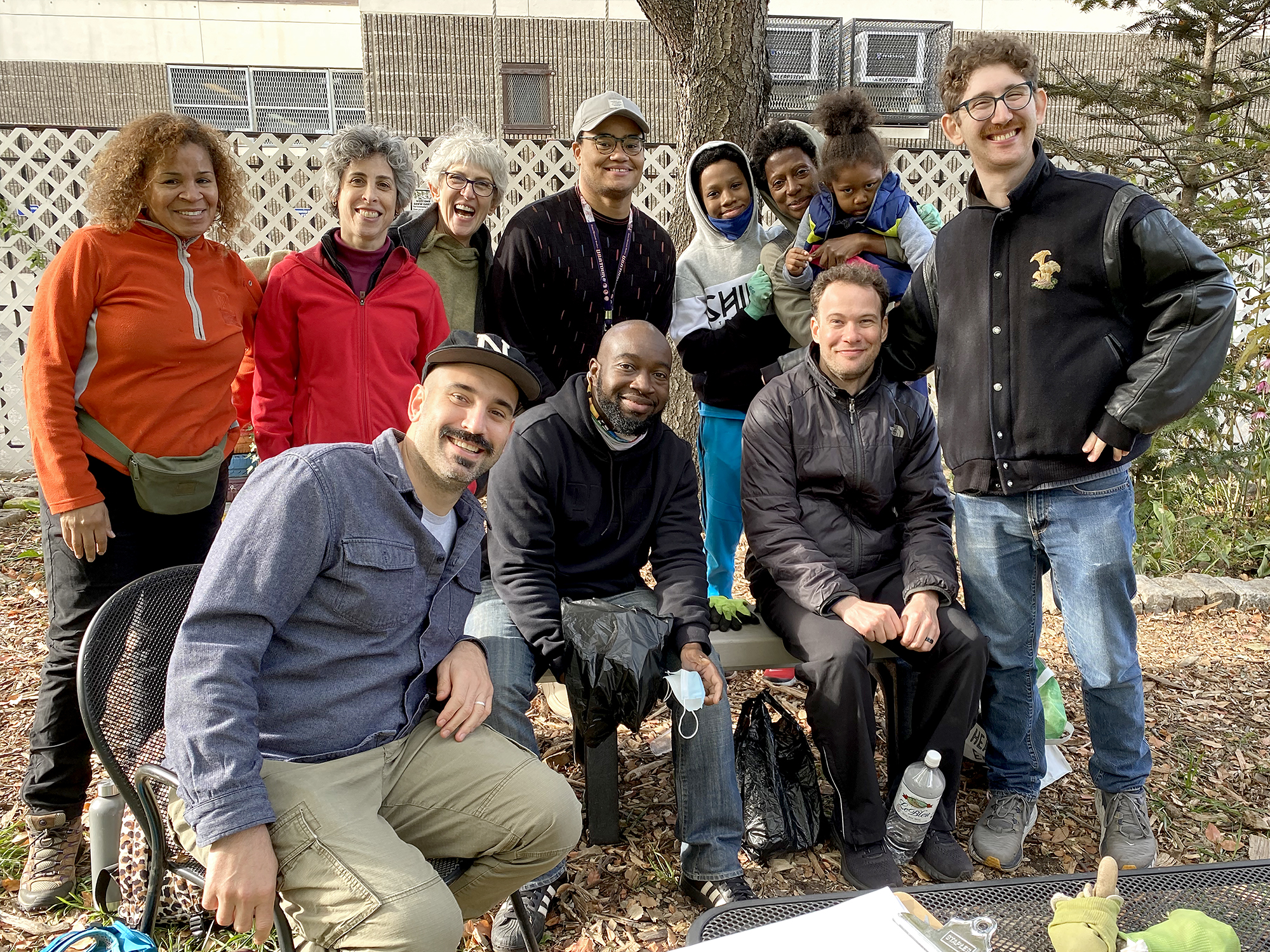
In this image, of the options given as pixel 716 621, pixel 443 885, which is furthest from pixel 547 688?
pixel 443 885

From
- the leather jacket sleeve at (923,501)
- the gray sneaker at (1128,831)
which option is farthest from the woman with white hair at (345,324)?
the gray sneaker at (1128,831)

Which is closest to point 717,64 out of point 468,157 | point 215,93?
point 468,157

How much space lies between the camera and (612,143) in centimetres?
359

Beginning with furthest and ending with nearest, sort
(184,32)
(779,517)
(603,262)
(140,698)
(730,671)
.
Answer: (184,32) < (603,262) < (730,671) < (779,517) < (140,698)

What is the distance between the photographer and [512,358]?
234 centimetres

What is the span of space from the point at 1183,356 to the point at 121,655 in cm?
299

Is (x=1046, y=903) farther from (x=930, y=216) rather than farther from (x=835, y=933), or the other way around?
(x=930, y=216)

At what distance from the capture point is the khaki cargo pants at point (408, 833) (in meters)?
1.94

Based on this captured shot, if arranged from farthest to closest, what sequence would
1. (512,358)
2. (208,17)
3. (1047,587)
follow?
(208,17) < (1047,587) < (512,358)

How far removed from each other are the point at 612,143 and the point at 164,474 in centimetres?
201

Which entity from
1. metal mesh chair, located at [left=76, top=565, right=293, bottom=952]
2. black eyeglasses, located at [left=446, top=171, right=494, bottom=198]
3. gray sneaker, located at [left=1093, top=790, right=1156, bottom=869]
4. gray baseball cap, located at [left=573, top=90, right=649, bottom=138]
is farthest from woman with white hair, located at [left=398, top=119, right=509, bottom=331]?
gray sneaker, located at [left=1093, top=790, right=1156, bottom=869]

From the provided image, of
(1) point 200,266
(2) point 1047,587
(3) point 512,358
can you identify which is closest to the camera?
(3) point 512,358

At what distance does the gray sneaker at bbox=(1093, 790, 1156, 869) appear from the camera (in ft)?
9.97

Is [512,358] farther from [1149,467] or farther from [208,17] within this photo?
[208,17]
